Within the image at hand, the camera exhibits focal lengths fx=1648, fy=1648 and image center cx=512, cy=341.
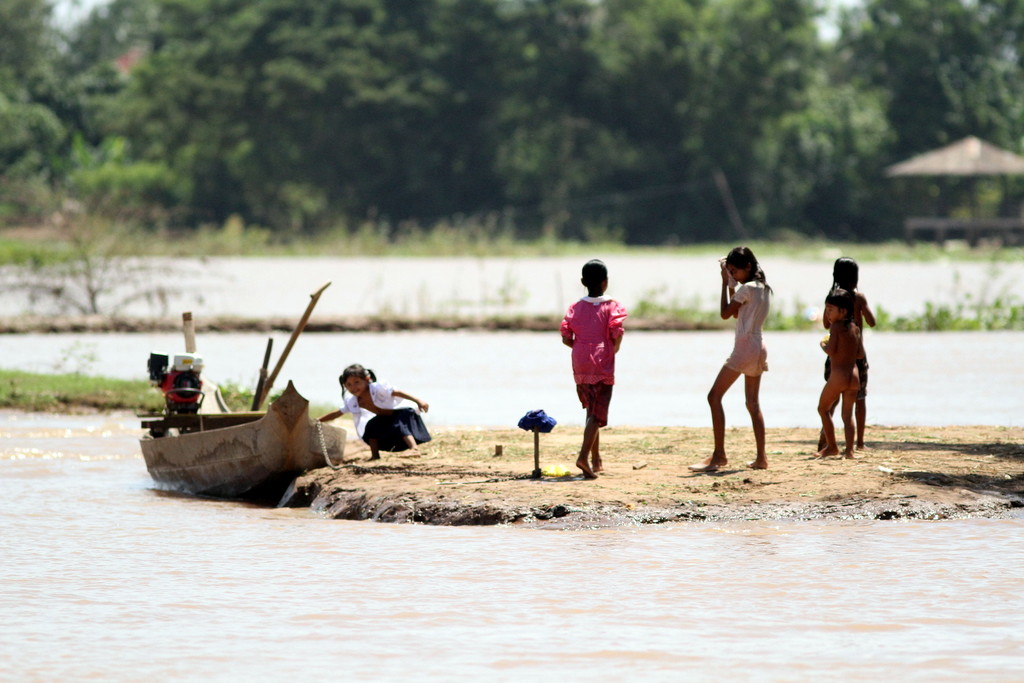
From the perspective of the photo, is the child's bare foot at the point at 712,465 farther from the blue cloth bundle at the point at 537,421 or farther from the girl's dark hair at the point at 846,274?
the girl's dark hair at the point at 846,274

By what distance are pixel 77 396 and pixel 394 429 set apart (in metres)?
5.67

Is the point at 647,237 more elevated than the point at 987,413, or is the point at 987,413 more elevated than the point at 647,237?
the point at 647,237

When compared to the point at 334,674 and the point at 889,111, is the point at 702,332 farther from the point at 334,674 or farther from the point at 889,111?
the point at 889,111

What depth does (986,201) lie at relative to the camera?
193ft

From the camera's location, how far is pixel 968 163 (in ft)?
166

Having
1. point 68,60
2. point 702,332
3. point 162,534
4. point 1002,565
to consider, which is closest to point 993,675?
point 1002,565

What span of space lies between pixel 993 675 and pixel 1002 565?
2174 millimetres

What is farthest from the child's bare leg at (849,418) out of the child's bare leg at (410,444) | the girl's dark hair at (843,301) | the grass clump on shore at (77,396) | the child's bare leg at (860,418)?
the grass clump on shore at (77,396)

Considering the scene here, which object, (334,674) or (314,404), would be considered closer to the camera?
(334,674)

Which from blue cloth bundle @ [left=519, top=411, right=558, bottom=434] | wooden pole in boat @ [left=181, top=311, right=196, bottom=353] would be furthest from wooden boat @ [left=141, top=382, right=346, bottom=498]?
blue cloth bundle @ [left=519, top=411, right=558, bottom=434]

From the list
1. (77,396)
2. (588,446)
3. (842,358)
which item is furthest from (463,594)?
(77,396)

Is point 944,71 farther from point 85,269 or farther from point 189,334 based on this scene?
point 189,334

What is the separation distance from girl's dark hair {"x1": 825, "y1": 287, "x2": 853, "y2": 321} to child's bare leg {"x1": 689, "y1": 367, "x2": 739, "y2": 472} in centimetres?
89

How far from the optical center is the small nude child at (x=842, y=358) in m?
10.8
